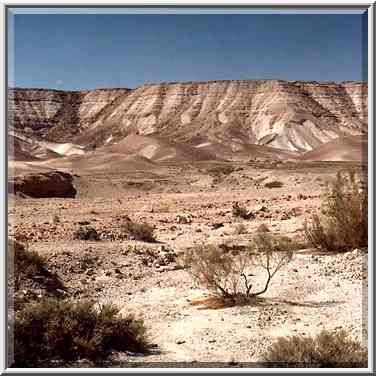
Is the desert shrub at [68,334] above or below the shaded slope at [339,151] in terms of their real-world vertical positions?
below

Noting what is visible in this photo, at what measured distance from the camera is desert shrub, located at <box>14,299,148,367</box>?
3.88 metres

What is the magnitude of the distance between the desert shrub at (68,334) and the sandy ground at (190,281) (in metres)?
0.19

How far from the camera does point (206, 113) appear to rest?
7438cm

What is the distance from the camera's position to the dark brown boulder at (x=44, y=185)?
18.5 metres

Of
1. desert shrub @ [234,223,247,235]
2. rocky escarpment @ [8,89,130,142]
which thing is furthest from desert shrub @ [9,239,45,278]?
rocky escarpment @ [8,89,130,142]

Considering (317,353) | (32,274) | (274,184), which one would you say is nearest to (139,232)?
(32,274)

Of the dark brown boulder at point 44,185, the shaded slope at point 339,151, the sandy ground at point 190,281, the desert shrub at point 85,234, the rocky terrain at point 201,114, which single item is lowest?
the sandy ground at point 190,281

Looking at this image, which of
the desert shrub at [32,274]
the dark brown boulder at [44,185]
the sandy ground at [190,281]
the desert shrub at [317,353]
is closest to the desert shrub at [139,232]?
the sandy ground at [190,281]

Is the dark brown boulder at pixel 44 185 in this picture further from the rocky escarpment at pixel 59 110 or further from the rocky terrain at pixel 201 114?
the rocky escarpment at pixel 59 110

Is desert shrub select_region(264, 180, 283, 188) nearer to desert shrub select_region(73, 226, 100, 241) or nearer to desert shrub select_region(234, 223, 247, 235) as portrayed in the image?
desert shrub select_region(234, 223, 247, 235)

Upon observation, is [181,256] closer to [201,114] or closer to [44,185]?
[44,185]

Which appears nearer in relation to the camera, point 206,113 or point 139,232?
point 139,232

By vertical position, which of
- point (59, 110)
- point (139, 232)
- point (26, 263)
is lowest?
point (26, 263)

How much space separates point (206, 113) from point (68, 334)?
71059 mm
